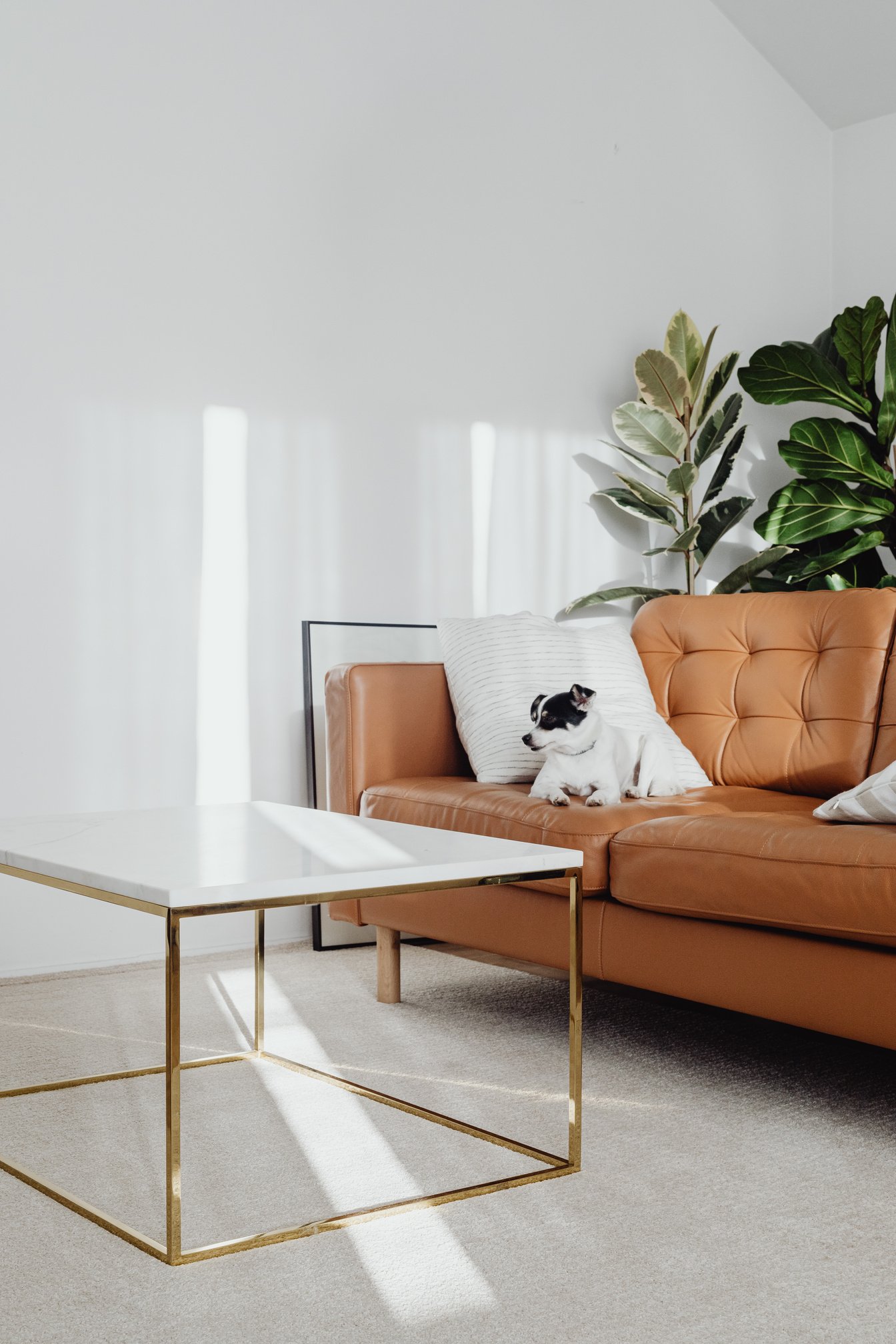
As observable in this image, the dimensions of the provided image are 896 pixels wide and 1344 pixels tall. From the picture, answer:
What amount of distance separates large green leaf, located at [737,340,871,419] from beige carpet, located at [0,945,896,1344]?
2.14 m

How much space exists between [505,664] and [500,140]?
1.88 m

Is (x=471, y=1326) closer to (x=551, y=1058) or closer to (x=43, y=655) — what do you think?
(x=551, y=1058)

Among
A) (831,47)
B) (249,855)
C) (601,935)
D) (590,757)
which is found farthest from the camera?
(831,47)

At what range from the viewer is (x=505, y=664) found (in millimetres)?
2785

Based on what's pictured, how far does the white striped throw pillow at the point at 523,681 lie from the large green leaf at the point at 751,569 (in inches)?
40.4

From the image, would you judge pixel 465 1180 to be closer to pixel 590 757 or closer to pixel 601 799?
pixel 601 799

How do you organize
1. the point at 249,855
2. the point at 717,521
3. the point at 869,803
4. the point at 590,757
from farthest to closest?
the point at 717,521 → the point at 590,757 → the point at 869,803 → the point at 249,855

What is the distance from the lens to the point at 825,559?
3.81m

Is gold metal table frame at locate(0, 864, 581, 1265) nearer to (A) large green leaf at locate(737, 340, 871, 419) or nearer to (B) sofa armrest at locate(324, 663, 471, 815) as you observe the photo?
(B) sofa armrest at locate(324, 663, 471, 815)

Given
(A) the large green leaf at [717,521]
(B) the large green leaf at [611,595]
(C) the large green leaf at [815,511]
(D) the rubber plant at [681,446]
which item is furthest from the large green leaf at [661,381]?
(B) the large green leaf at [611,595]

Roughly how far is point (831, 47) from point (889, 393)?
1381 millimetres

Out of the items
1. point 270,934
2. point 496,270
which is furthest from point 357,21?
point 270,934

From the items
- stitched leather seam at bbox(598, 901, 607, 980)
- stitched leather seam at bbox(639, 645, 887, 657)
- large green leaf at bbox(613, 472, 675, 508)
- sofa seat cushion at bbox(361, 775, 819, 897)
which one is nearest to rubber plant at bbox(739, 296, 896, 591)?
large green leaf at bbox(613, 472, 675, 508)

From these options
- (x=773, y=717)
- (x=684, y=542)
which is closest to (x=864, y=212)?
(x=684, y=542)
